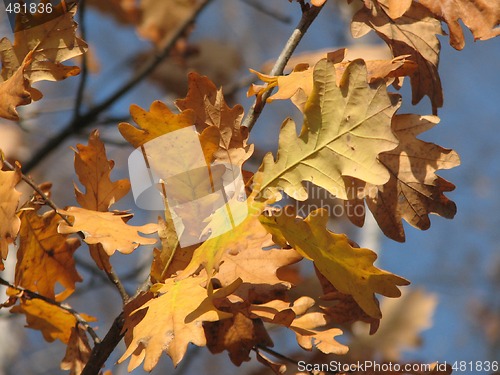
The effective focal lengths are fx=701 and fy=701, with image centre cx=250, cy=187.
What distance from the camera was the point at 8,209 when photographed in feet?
2.48

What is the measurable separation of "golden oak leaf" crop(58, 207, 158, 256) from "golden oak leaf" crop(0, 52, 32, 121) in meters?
0.13

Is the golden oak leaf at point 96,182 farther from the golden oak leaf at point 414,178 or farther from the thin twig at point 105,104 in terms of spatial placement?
the thin twig at point 105,104

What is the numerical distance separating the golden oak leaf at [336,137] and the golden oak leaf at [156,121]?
11 cm

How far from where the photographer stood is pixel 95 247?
870mm

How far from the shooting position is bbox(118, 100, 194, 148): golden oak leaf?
2.60 feet

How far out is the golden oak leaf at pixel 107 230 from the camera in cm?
75

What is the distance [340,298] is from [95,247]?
32 centimetres

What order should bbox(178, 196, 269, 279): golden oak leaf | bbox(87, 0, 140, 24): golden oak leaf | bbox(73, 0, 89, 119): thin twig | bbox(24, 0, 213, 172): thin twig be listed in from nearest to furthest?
1. bbox(178, 196, 269, 279): golden oak leaf
2. bbox(73, 0, 89, 119): thin twig
3. bbox(24, 0, 213, 172): thin twig
4. bbox(87, 0, 140, 24): golden oak leaf

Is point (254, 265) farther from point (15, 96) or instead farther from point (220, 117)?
point (15, 96)

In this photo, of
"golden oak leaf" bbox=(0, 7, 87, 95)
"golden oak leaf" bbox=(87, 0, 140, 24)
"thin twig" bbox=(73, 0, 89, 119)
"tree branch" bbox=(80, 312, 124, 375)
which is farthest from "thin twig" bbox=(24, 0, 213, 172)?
"tree branch" bbox=(80, 312, 124, 375)

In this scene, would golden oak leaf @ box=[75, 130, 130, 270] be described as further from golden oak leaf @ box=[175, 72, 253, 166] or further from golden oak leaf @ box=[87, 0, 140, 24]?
golden oak leaf @ box=[87, 0, 140, 24]

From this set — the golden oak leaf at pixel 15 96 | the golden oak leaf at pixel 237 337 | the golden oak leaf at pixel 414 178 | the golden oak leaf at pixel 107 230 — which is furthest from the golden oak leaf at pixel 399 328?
the golden oak leaf at pixel 15 96

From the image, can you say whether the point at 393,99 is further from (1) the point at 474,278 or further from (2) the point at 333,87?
(1) the point at 474,278

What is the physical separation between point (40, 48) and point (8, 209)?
21cm
